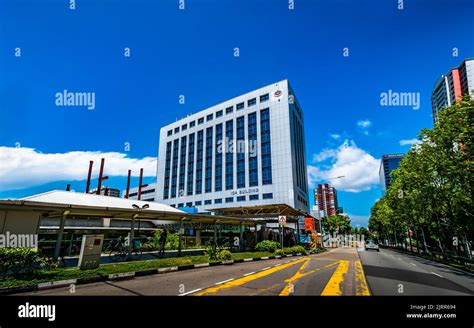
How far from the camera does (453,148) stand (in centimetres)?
2208

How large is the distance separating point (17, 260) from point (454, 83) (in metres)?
136

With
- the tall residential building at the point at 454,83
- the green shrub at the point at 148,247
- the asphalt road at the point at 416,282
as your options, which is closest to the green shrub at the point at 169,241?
the green shrub at the point at 148,247

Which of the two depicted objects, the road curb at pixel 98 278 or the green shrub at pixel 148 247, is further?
the green shrub at pixel 148 247

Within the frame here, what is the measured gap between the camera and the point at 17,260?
954 cm

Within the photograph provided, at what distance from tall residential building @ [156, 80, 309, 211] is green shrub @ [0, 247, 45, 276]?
49807 mm

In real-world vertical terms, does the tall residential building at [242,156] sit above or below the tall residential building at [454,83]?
below

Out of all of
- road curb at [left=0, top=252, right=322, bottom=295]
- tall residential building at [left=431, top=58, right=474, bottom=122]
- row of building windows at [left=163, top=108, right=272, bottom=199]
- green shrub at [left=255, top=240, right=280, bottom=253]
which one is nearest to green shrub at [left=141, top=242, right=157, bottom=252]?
road curb at [left=0, top=252, right=322, bottom=295]

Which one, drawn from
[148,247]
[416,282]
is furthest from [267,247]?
[416,282]

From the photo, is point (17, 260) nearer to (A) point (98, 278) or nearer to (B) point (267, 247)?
(A) point (98, 278)

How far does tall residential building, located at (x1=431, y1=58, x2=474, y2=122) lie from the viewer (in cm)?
9419

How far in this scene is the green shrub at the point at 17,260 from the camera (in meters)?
9.22

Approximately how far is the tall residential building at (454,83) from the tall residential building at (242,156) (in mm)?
63056

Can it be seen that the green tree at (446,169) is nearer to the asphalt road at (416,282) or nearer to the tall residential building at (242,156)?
the asphalt road at (416,282)
